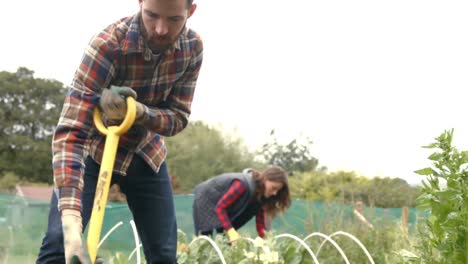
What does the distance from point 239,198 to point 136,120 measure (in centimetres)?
314

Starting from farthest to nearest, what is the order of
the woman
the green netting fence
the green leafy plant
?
the green netting fence, the woman, the green leafy plant

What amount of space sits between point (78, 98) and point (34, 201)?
723cm

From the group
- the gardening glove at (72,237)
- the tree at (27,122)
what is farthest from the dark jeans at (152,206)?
the tree at (27,122)

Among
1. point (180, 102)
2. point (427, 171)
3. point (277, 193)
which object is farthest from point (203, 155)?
point (427, 171)

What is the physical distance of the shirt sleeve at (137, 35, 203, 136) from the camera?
262 centimetres

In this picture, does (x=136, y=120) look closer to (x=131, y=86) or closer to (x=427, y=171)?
(x=131, y=86)

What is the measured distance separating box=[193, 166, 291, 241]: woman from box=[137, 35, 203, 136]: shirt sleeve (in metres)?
2.74

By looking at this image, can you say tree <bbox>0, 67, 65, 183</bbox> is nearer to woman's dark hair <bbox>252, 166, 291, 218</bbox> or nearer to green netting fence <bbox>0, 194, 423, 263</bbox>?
green netting fence <bbox>0, 194, 423, 263</bbox>

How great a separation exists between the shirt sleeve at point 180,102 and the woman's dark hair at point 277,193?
2.88 m

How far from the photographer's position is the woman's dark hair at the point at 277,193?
5590 mm

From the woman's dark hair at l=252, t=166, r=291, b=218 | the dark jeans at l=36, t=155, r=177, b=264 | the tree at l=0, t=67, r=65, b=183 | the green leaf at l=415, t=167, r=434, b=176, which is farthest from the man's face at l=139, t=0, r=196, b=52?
the tree at l=0, t=67, r=65, b=183

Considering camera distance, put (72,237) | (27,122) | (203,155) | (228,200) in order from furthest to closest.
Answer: (27,122) < (203,155) < (228,200) < (72,237)

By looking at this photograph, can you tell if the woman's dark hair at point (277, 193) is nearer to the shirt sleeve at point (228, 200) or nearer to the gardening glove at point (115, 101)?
the shirt sleeve at point (228, 200)

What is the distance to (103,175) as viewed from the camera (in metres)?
2.25
